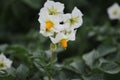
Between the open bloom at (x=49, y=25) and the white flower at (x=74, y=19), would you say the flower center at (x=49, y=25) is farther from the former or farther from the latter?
the white flower at (x=74, y=19)

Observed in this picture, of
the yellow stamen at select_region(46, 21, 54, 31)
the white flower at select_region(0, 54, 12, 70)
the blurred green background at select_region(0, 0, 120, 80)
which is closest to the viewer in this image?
the yellow stamen at select_region(46, 21, 54, 31)

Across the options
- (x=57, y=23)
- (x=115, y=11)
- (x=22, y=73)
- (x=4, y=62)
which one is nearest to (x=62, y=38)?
(x=57, y=23)

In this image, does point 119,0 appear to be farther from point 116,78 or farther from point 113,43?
point 116,78

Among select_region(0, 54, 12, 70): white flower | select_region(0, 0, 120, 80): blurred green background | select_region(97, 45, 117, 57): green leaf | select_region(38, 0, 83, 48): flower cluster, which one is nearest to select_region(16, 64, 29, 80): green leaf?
select_region(0, 54, 12, 70): white flower

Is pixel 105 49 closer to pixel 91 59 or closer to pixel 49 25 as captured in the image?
pixel 91 59

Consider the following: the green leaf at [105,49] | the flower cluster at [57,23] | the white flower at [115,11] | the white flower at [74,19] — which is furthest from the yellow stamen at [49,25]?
the white flower at [115,11]

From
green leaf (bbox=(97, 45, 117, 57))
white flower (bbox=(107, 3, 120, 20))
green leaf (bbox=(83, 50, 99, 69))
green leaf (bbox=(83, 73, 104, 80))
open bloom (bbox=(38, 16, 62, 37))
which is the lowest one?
green leaf (bbox=(83, 73, 104, 80))

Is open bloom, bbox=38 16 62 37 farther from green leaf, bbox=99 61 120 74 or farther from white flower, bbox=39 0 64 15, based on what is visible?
green leaf, bbox=99 61 120 74
